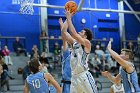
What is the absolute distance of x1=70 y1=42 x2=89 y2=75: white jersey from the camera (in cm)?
583

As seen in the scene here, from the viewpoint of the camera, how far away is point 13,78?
52.2ft

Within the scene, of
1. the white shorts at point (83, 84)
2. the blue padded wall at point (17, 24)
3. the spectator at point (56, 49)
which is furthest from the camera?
the blue padded wall at point (17, 24)

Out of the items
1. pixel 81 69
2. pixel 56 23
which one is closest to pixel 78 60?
pixel 81 69

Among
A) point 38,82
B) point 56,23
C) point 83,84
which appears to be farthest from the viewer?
point 56,23

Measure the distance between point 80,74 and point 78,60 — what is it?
242mm

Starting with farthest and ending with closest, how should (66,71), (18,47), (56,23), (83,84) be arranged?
(56,23)
(18,47)
(66,71)
(83,84)

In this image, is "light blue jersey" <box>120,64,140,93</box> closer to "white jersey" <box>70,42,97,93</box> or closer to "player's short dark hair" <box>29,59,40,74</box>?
"white jersey" <box>70,42,97,93</box>

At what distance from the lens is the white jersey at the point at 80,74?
5.81 metres

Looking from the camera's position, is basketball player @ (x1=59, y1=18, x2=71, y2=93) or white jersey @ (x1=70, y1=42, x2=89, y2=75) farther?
basketball player @ (x1=59, y1=18, x2=71, y2=93)

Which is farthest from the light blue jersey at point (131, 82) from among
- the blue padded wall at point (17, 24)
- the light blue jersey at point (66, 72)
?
the blue padded wall at point (17, 24)

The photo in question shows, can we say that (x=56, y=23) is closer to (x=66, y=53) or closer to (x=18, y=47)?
(x=18, y=47)

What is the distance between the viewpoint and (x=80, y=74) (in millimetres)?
5852

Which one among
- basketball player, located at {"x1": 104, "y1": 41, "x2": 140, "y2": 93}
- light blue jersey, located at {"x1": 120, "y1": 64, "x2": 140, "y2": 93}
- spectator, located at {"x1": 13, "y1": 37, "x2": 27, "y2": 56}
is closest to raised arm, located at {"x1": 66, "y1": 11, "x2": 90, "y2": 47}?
basketball player, located at {"x1": 104, "y1": 41, "x2": 140, "y2": 93}

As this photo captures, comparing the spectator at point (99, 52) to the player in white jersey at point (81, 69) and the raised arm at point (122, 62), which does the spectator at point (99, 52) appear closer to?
the raised arm at point (122, 62)
